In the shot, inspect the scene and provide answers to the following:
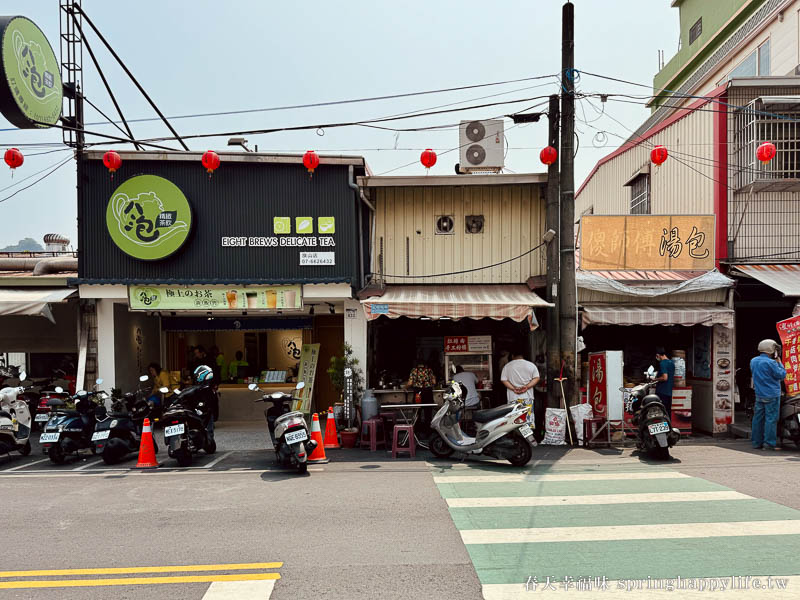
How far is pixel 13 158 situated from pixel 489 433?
10.8 meters

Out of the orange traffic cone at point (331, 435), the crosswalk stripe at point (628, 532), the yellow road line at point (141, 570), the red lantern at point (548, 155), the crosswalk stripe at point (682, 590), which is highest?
the red lantern at point (548, 155)

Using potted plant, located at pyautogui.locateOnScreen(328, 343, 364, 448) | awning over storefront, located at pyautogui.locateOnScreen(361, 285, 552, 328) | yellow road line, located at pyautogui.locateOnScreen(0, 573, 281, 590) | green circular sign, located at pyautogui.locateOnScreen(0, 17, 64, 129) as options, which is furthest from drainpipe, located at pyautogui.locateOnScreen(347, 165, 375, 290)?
yellow road line, located at pyautogui.locateOnScreen(0, 573, 281, 590)

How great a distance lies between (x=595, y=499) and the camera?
276 inches

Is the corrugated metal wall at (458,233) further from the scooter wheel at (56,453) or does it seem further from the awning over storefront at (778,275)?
the scooter wheel at (56,453)

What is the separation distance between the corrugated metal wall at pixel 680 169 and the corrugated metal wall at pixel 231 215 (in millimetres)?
8300

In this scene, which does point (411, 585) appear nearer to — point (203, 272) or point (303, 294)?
point (303, 294)

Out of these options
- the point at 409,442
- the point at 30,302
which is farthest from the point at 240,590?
the point at 30,302

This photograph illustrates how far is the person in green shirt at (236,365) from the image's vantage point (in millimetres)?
15578

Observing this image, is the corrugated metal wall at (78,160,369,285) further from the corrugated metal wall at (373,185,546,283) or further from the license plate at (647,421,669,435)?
the license plate at (647,421,669,435)

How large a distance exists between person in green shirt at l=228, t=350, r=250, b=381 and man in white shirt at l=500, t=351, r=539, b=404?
777 centimetres

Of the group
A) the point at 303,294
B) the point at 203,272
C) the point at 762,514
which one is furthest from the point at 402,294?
the point at 762,514

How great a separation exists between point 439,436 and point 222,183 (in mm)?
7530

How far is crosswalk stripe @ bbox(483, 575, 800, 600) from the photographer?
4254 mm

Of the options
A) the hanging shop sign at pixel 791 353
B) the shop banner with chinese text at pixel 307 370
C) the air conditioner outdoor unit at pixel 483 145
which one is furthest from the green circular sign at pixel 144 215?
the hanging shop sign at pixel 791 353
